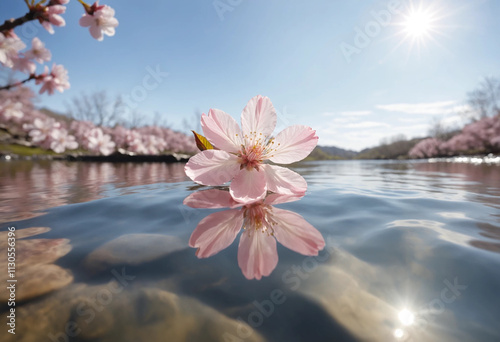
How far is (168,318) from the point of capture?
0.67m

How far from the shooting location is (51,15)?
286cm

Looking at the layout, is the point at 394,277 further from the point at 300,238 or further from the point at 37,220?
the point at 37,220

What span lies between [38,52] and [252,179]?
4478 mm

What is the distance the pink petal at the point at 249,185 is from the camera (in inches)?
66.5

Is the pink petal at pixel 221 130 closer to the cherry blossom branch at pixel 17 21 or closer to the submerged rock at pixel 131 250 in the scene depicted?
the submerged rock at pixel 131 250

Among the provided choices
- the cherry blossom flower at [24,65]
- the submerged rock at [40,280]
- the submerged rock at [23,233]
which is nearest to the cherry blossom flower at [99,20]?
the cherry blossom flower at [24,65]

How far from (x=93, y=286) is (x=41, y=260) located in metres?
0.41

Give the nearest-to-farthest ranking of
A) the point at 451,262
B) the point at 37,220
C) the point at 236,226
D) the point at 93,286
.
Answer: the point at 93,286
the point at 451,262
the point at 236,226
the point at 37,220

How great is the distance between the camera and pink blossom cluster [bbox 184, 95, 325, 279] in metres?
1.17

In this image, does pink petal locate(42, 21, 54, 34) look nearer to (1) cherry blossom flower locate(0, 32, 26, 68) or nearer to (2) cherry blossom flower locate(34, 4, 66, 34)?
(2) cherry blossom flower locate(34, 4, 66, 34)

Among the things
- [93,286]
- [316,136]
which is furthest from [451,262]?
[93,286]

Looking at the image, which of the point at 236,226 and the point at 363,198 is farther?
the point at 363,198

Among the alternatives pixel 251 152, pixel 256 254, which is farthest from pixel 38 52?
pixel 256 254

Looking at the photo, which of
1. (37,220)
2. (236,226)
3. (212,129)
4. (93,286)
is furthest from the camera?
(212,129)
